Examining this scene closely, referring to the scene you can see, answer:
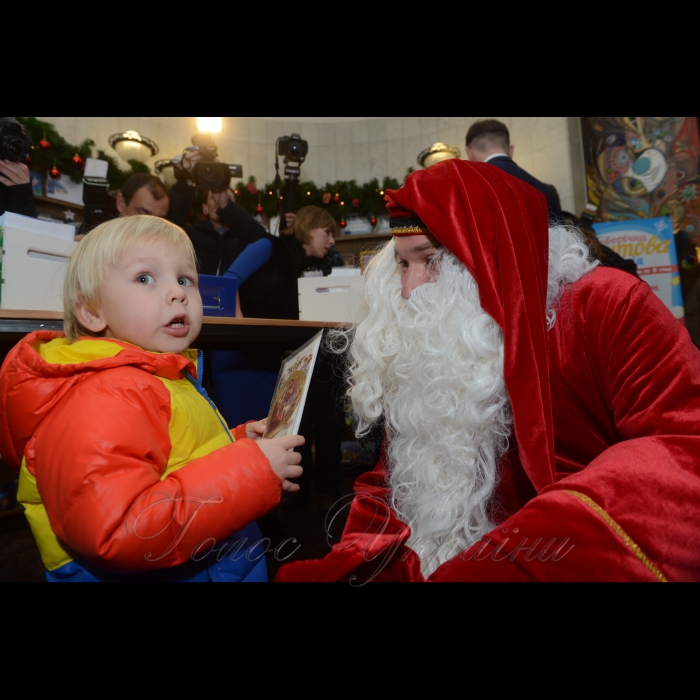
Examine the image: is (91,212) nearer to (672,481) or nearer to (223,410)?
(223,410)

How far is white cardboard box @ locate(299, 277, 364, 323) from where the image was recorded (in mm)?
2703

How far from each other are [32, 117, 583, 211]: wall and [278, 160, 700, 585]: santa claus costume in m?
5.02

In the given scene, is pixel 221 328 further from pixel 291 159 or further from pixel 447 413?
pixel 291 159

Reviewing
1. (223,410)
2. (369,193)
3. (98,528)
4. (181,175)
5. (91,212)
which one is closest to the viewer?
(98,528)

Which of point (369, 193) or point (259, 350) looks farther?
point (369, 193)

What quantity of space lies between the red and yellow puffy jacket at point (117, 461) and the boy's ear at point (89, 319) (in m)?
0.07

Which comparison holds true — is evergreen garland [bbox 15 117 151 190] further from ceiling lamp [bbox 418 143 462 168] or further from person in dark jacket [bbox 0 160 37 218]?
ceiling lamp [bbox 418 143 462 168]

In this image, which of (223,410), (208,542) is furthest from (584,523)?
(223,410)

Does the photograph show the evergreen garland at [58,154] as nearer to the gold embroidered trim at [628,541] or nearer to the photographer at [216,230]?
the photographer at [216,230]

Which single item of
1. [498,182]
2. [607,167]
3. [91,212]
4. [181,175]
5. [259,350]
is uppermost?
[607,167]

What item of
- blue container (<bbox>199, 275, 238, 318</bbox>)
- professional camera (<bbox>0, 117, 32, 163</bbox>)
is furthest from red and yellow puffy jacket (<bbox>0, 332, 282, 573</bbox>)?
professional camera (<bbox>0, 117, 32, 163</bbox>)

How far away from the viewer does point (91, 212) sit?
2576 mm

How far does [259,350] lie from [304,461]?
26.2 inches

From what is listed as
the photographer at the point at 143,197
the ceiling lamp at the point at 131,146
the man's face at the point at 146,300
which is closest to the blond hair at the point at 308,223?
the photographer at the point at 143,197
